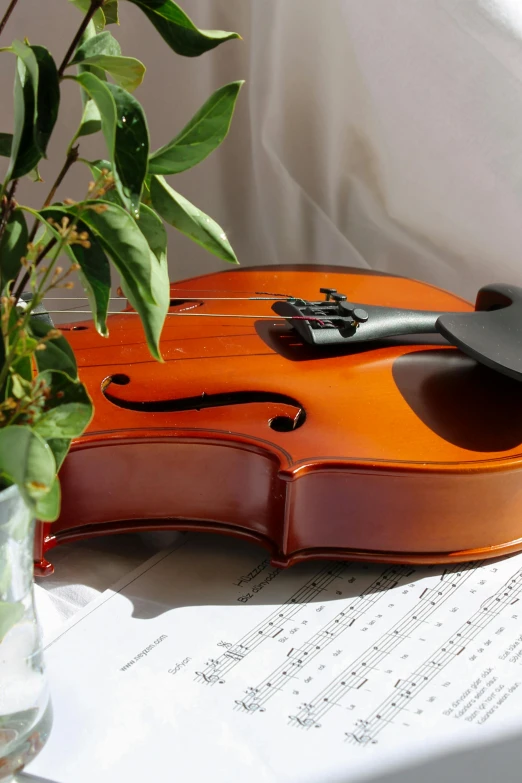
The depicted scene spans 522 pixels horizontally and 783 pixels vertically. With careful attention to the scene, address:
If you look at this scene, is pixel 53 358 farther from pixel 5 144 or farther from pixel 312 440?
pixel 312 440

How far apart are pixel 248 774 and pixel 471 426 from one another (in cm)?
36

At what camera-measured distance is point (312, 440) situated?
29.8 inches

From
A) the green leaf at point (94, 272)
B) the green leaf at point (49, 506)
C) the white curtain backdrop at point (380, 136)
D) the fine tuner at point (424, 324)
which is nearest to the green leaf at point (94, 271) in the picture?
the green leaf at point (94, 272)

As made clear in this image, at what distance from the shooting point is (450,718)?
65cm

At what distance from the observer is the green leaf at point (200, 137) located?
496mm

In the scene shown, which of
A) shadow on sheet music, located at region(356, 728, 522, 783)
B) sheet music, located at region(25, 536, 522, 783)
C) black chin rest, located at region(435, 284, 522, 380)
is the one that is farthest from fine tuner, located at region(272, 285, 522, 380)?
shadow on sheet music, located at region(356, 728, 522, 783)

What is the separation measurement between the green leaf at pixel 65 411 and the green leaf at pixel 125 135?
10 cm

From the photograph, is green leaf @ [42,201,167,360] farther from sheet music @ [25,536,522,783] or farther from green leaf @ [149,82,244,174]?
sheet music @ [25,536,522,783]

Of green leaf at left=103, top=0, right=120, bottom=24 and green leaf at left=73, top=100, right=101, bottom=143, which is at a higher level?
green leaf at left=103, top=0, right=120, bottom=24

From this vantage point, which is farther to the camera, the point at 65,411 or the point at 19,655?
the point at 19,655

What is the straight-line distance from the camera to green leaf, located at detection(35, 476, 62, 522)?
16.6 inches

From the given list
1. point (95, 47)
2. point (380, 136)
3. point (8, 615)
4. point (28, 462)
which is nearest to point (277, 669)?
point (8, 615)

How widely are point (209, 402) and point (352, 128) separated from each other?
59 centimetres

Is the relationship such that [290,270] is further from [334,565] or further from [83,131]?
[83,131]
